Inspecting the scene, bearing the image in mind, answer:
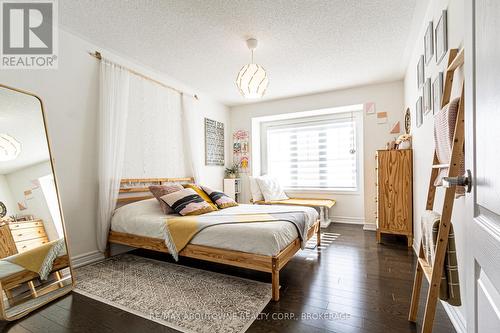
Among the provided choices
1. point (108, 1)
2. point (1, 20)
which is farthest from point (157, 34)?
point (1, 20)

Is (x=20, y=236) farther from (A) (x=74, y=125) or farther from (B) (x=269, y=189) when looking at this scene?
(B) (x=269, y=189)

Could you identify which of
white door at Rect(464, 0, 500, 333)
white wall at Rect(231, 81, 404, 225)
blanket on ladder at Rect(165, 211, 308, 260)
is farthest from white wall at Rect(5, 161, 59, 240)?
white wall at Rect(231, 81, 404, 225)

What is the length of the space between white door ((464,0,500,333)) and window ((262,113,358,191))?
4155 millimetres

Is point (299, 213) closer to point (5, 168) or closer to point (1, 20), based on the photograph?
point (5, 168)

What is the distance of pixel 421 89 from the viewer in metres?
2.51

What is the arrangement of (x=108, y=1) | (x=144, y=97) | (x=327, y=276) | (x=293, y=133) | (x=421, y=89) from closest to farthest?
(x=108, y=1), (x=327, y=276), (x=421, y=89), (x=144, y=97), (x=293, y=133)

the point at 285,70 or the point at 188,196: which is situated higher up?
the point at 285,70

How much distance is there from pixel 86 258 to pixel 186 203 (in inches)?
48.4

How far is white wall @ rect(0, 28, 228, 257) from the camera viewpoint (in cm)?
244

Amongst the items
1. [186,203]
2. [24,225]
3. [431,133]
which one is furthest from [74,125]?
[431,133]

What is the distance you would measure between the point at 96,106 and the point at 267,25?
2.14 meters

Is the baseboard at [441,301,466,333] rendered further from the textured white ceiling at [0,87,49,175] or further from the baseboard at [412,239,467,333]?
the textured white ceiling at [0,87,49,175]

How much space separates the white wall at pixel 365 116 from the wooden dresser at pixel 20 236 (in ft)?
12.9

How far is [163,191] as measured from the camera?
3.03 m
